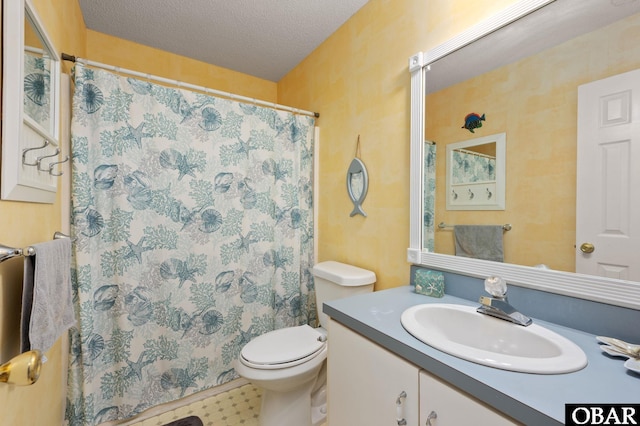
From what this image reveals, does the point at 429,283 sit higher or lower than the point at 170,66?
Answer: lower

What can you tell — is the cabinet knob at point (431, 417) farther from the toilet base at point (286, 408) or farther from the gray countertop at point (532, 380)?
the toilet base at point (286, 408)

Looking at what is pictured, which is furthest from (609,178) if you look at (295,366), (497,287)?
(295,366)

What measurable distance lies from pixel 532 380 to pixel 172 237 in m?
1.69

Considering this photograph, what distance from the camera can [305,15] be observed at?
1.75 m

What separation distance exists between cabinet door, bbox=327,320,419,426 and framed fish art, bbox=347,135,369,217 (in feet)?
2.62

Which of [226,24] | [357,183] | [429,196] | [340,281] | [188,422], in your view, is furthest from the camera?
[226,24]

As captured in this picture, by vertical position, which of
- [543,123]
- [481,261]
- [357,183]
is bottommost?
[481,261]

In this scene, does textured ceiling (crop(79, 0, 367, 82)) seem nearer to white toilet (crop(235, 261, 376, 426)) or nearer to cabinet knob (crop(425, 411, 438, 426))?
white toilet (crop(235, 261, 376, 426))

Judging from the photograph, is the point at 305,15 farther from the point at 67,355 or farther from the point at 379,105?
the point at 67,355

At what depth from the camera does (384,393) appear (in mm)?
843

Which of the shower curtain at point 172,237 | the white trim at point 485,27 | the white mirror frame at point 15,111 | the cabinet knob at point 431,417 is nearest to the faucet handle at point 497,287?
the cabinet knob at point 431,417

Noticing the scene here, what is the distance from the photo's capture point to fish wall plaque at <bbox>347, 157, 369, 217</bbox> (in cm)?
164

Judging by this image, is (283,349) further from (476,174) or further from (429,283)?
(476,174)

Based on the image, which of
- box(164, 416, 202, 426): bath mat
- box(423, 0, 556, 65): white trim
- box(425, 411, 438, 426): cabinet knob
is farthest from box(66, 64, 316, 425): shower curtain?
box(425, 411, 438, 426): cabinet knob
